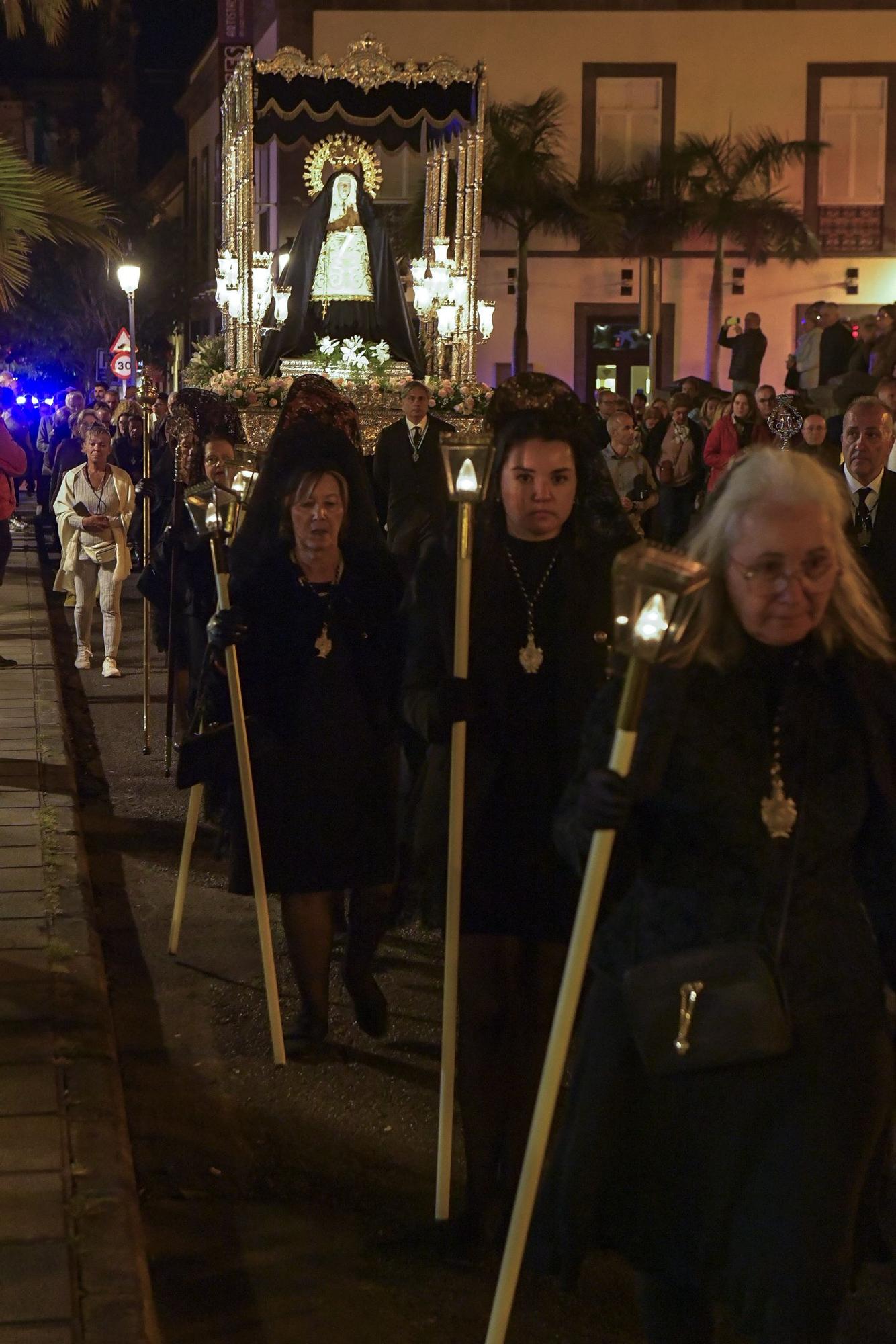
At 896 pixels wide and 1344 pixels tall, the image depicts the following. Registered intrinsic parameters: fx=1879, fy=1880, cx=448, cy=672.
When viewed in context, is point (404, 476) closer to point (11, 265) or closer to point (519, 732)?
point (11, 265)

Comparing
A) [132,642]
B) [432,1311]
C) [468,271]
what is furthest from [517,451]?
[468,271]

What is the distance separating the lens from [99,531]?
45.8 ft

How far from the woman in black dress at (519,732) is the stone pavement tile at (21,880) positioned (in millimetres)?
3493

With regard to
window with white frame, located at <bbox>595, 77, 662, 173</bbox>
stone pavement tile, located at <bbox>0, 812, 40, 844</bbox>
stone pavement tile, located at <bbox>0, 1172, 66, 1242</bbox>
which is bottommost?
stone pavement tile, located at <bbox>0, 1172, 66, 1242</bbox>

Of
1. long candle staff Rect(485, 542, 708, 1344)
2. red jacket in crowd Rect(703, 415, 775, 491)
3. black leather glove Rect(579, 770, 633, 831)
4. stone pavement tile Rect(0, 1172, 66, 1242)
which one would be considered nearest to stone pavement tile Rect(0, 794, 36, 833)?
stone pavement tile Rect(0, 1172, 66, 1242)

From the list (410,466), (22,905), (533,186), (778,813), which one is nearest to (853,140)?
(533,186)

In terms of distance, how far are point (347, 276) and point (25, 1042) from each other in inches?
603

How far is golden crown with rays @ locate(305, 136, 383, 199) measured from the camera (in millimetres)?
20250

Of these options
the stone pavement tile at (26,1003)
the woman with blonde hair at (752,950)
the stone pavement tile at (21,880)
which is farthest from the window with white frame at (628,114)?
the woman with blonde hair at (752,950)

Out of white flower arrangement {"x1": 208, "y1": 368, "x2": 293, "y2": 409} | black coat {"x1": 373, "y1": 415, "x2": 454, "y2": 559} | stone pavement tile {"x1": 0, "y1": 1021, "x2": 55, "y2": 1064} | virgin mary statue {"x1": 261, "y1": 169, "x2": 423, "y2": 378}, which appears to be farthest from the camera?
virgin mary statue {"x1": 261, "y1": 169, "x2": 423, "y2": 378}

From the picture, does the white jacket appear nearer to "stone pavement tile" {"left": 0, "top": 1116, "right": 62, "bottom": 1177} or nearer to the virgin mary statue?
the virgin mary statue

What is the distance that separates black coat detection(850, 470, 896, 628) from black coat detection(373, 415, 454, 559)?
3.99 m

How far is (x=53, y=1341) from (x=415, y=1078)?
7.14ft

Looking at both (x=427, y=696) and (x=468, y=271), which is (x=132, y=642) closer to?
(x=468, y=271)
